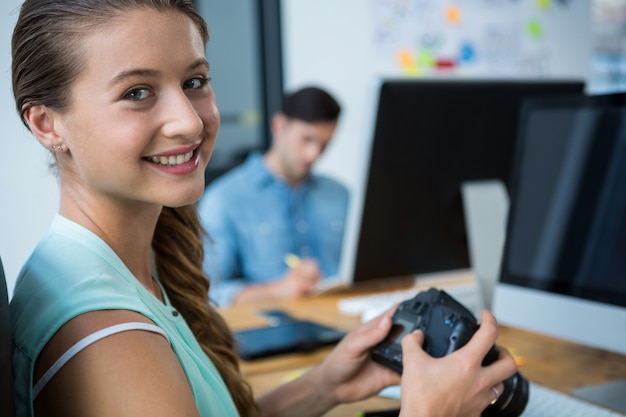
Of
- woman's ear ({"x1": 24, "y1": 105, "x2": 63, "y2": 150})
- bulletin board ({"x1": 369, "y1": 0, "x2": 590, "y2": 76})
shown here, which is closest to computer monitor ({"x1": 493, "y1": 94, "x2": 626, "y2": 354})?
woman's ear ({"x1": 24, "y1": 105, "x2": 63, "y2": 150})

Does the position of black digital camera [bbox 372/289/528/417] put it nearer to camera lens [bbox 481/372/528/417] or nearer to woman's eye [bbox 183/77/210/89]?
camera lens [bbox 481/372/528/417]

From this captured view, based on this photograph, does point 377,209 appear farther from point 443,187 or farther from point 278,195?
point 278,195

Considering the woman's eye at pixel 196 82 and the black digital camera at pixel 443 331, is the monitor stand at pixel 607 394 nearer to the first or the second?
the black digital camera at pixel 443 331

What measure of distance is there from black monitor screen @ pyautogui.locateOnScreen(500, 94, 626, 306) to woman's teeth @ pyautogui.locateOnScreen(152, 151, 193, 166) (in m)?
0.68

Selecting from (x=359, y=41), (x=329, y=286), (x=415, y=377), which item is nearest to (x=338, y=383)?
(x=415, y=377)

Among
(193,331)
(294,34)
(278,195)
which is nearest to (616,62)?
(294,34)

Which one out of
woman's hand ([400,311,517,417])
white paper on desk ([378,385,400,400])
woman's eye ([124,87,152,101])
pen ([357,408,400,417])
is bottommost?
white paper on desk ([378,385,400,400])

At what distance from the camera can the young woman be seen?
2.38 feet

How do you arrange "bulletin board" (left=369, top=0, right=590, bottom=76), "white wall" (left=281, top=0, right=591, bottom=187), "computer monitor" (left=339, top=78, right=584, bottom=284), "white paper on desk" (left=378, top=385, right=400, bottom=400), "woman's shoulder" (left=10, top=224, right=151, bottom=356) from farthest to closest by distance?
"bulletin board" (left=369, top=0, right=590, bottom=76) → "white wall" (left=281, top=0, right=591, bottom=187) → "computer monitor" (left=339, top=78, right=584, bottom=284) → "white paper on desk" (left=378, top=385, right=400, bottom=400) → "woman's shoulder" (left=10, top=224, right=151, bottom=356)

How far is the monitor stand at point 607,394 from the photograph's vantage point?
1.09m

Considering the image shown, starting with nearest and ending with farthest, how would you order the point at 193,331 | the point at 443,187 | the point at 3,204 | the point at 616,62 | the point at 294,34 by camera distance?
the point at 3,204 → the point at 193,331 → the point at 443,187 → the point at 294,34 → the point at 616,62

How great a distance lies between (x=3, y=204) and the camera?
3.05 ft

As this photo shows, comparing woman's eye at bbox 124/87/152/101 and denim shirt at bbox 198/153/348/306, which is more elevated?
woman's eye at bbox 124/87/152/101

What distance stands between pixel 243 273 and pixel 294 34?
129cm
